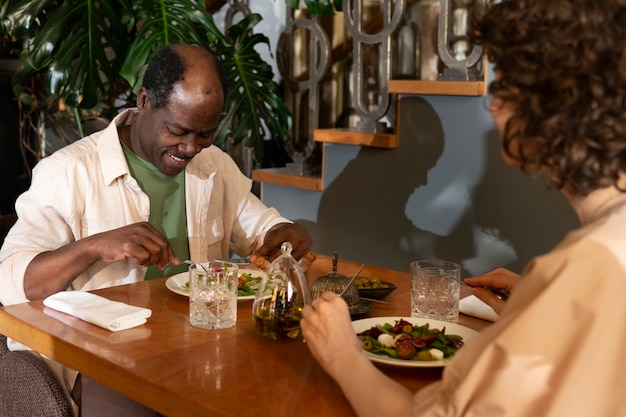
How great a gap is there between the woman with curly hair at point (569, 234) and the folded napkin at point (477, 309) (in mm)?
631

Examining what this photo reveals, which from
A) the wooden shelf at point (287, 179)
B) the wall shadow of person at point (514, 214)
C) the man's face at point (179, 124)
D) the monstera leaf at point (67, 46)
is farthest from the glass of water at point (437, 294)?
the monstera leaf at point (67, 46)

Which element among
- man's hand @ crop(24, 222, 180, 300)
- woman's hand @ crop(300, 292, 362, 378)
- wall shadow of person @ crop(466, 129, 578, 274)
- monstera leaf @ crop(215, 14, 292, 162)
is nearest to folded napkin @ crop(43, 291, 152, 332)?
man's hand @ crop(24, 222, 180, 300)

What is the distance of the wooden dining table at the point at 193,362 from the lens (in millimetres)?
1209

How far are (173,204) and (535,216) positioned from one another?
1212 millimetres

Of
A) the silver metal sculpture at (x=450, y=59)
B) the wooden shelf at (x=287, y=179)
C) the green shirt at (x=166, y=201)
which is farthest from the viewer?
the wooden shelf at (x=287, y=179)

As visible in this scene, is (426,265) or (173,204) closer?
(426,265)

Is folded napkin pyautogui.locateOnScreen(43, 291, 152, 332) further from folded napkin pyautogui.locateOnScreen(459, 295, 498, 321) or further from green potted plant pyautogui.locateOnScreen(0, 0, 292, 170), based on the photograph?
green potted plant pyautogui.locateOnScreen(0, 0, 292, 170)

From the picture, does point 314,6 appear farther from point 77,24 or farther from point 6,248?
point 6,248

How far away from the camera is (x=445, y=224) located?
3.00m

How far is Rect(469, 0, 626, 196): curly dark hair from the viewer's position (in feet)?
3.15

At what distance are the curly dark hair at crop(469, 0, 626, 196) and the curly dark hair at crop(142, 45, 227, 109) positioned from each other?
1.20m

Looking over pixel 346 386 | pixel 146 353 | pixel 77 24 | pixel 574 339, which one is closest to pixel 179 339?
pixel 146 353

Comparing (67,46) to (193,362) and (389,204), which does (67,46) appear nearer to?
(389,204)

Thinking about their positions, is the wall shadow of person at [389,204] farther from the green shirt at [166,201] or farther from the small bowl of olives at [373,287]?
the small bowl of olives at [373,287]
